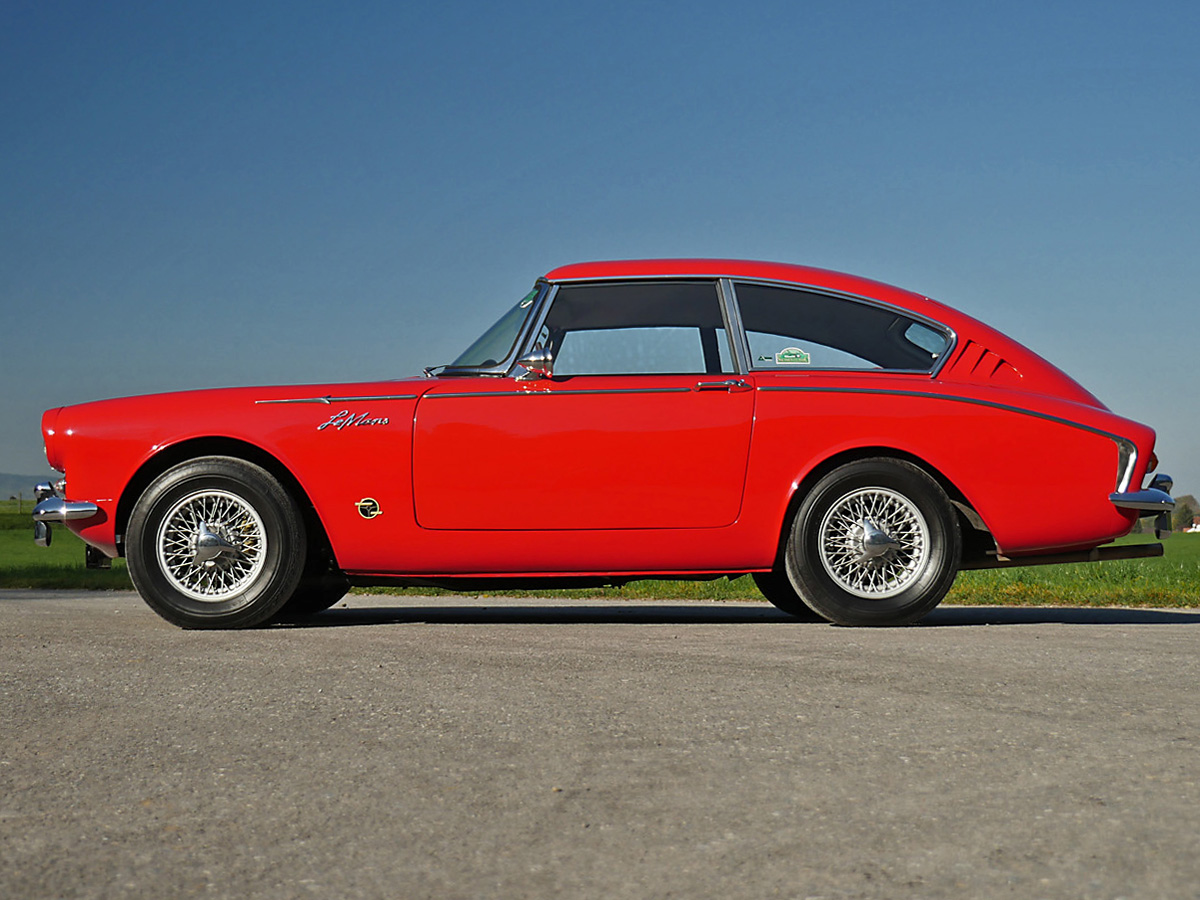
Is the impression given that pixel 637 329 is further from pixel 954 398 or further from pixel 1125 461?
pixel 1125 461

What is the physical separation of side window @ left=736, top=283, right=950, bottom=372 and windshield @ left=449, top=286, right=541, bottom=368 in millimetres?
1091

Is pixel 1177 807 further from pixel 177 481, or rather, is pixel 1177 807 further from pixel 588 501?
pixel 177 481

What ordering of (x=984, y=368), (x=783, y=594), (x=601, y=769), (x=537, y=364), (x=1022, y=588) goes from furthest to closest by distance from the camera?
(x=1022, y=588) → (x=783, y=594) → (x=984, y=368) → (x=537, y=364) → (x=601, y=769)

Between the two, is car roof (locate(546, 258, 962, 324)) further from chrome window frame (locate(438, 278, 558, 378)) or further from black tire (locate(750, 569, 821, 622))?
black tire (locate(750, 569, 821, 622))

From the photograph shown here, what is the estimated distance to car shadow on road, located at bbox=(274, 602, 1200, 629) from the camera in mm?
6398

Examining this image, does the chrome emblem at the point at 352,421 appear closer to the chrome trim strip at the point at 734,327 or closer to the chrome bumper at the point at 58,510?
the chrome bumper at the point at 58,510

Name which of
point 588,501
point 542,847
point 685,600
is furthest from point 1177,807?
point 685,600

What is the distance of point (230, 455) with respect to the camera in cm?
604

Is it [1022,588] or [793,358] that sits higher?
[793,358]

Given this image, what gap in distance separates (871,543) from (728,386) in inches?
39.2

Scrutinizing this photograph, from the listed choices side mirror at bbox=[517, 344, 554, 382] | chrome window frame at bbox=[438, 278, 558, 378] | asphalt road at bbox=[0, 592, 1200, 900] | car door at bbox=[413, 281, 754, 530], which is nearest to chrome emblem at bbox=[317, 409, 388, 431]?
car door at bbox=[413, 281, 754, 530]

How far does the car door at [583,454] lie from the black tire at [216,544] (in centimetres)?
67

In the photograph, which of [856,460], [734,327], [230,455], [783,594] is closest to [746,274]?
[734,327]

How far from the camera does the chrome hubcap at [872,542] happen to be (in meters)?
5.87
